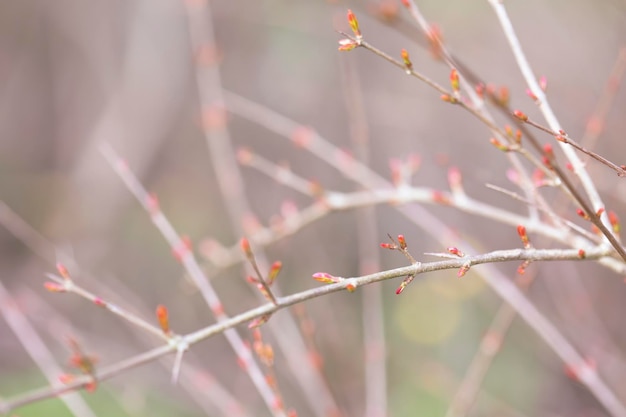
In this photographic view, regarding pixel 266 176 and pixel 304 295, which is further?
pixel 266 176

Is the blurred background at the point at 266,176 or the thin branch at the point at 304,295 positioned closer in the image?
the thin branch at the point at 304,295

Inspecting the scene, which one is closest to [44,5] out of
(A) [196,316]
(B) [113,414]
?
(A) [196,316]

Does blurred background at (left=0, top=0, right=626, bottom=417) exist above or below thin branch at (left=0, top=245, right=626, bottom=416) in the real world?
above

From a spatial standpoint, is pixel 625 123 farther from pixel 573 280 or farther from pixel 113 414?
pixel 113 414

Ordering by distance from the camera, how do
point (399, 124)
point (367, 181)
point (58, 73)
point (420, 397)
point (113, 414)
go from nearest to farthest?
point (367, 181) < point (113, 414) < point (420, 397) < point (399, 124) < point (58, 73)

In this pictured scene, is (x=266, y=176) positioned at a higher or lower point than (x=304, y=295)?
higher

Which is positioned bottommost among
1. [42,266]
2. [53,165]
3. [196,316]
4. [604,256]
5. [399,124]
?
[604,256]

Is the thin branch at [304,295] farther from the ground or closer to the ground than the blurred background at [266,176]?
closer to the ground

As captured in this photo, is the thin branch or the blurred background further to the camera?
the blurred background
